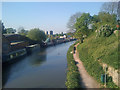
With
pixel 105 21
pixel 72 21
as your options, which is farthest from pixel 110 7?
pixel 72 21

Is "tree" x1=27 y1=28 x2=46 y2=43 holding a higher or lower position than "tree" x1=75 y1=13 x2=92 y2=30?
lower

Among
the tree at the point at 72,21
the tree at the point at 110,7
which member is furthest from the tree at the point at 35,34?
the tree at the point at 110,7

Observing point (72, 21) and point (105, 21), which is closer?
point (105, 21)

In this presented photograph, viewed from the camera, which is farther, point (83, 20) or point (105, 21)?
point (83, 20)

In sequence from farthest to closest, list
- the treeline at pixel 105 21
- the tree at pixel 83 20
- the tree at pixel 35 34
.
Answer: the tree at pixel 35 34 < the tree at pixel 83 20 < the treeline at pixel 105 21

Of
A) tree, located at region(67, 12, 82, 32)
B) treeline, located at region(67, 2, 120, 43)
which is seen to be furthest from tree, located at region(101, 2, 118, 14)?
tree, located at region(67, 12, 82, 32)

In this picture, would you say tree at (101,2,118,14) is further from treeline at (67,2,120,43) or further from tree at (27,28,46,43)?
tree at (27,28,46,43)

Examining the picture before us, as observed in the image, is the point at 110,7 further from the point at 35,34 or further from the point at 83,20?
the point at 35,34

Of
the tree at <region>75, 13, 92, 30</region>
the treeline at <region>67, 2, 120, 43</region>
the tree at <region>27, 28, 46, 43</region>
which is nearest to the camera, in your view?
the treeline at <region>67, 2, 120, 43</region>

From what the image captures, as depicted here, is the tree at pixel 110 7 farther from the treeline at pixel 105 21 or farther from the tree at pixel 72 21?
the tree at pixel 72 21

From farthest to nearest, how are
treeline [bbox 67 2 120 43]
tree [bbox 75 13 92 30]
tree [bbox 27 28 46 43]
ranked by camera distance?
tree [bbox 27 28 46 43], tree [bbox 75 13 92 30], treeline [bbox 67 2 120 43]

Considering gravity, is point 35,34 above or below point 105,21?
below

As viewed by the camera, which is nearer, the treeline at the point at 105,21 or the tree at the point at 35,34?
the treeline at the point at 105,21

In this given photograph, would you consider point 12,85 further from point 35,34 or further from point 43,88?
point 35,34
